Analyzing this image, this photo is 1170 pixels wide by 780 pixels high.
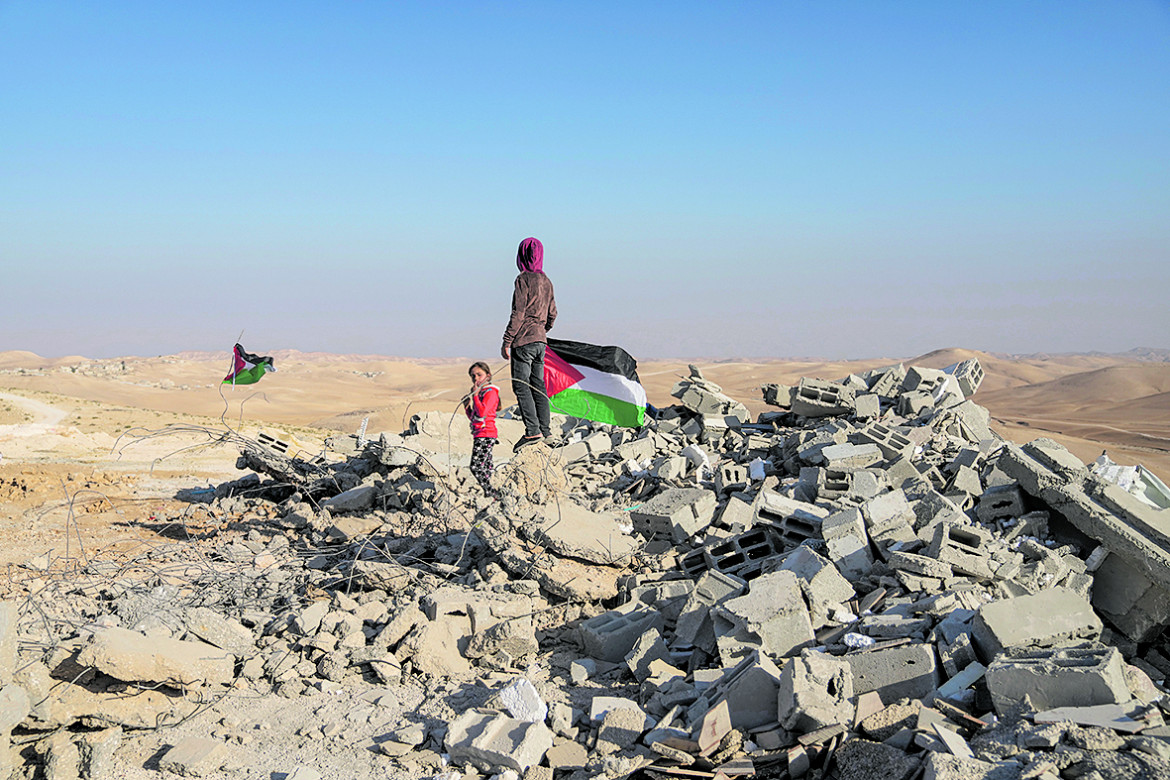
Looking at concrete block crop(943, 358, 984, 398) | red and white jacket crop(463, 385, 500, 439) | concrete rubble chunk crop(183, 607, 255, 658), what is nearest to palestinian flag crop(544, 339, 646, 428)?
red and white jacket crop(463, 385, 500, 439)

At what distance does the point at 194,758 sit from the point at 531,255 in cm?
572

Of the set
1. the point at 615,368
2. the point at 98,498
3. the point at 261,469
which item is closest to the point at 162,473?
the point at 98,498

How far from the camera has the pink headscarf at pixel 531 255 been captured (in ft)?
26.6

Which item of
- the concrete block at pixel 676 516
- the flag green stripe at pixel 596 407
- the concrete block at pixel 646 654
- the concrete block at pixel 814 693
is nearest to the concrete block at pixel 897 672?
the concrete block at pixel 814 693

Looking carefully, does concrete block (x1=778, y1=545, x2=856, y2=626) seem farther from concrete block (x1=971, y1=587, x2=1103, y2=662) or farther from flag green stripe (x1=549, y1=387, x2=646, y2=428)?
flag green stripe (x1=549, y1=387, x2=646, y2=428)

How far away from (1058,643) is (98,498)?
1264cm

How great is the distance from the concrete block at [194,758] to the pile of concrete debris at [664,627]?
15 millimetres

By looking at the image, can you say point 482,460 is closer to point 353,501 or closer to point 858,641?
point 353,501

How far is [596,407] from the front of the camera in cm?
930

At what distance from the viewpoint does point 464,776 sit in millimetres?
4109

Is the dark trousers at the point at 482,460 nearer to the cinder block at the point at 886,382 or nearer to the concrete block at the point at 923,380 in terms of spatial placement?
the cinder block at the point at 886,382

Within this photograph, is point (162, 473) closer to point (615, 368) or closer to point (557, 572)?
point (615, 368)

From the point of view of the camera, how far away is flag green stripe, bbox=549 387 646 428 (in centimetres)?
918

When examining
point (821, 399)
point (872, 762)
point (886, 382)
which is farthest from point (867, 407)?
point (872, 762)
